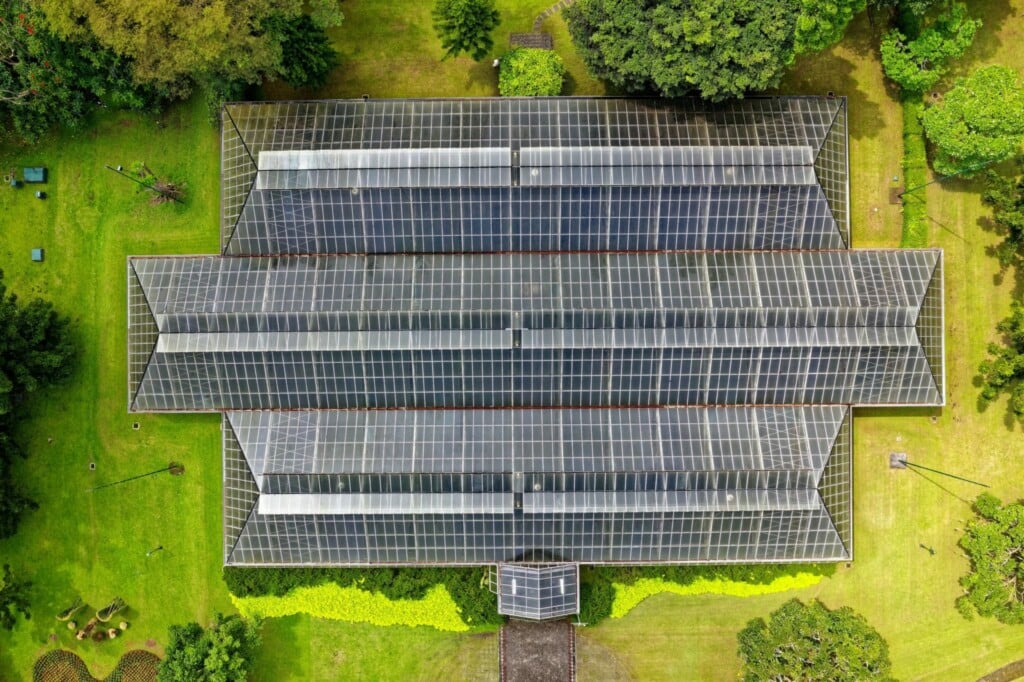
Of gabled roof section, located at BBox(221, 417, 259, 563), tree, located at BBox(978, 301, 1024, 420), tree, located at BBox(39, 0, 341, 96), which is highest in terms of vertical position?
tree, located at BBox(39, 0, 341, 96)

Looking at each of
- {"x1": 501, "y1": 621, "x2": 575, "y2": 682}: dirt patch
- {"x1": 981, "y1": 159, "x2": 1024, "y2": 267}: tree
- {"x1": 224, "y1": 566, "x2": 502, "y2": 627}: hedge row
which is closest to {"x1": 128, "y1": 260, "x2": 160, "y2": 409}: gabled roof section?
{"x1": 224, "y1": 566, "x2": 502, "y2": 627}: hedge row

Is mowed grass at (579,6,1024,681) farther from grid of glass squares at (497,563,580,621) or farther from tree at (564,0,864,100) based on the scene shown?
tree at (564,0,864,100)

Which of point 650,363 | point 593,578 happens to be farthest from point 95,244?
point 593,578

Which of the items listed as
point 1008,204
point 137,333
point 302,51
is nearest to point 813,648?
point 1008,204

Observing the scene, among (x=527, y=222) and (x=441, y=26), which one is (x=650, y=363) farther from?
(x=441, y=26)

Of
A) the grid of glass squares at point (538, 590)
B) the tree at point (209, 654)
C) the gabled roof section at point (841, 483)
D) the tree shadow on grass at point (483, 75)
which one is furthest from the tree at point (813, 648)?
the tree shadow on grass at point (483, 75)

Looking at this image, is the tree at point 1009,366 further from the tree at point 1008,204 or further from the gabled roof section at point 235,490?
the gabled roof section at point 235,490

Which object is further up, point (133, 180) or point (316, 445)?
point (133, 180)
